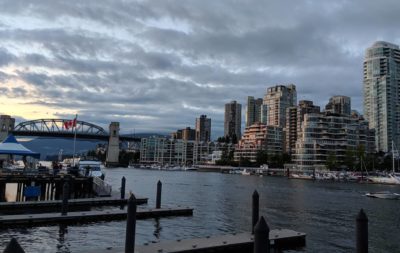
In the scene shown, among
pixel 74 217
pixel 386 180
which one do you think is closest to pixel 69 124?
pixel 74 217

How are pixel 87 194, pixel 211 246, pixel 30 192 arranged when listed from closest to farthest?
1. pixel 211 246
2. pixel 30 192
3. pixel 87 194

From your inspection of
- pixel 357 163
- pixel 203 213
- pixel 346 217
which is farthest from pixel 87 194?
pixel 357 163

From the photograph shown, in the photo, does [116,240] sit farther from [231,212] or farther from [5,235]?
[231,212]

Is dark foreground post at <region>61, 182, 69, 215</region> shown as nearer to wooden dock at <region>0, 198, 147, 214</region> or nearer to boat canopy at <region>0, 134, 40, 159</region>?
wooden dock at <region>0, 198, 147, 214</region>

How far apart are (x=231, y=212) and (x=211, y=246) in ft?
76.6

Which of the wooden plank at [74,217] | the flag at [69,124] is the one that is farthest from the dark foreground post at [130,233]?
the flag at [69,124]

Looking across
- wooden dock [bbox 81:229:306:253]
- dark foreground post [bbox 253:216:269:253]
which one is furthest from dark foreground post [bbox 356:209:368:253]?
wooden dock [bbox 81:229:306:253]

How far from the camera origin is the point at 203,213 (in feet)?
139

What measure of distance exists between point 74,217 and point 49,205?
31.0ft

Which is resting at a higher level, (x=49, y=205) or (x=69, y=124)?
(x=69, y=124)

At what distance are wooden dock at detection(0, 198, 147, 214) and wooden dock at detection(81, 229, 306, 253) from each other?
20.4m

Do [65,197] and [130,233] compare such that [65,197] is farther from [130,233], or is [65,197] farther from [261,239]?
[261,239]

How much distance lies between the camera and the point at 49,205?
128 ft

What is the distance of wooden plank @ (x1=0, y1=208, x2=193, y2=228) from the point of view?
28172mm
